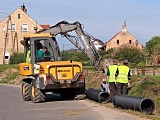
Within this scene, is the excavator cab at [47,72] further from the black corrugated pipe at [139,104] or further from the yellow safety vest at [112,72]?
the black corrugated pipe at [139,104]

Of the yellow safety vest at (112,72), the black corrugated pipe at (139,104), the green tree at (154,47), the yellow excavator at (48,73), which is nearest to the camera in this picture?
the black corrugated pipe at (139,104)

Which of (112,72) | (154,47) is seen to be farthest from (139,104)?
(154,47)

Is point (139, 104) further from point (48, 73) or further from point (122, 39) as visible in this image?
point (122, 39)

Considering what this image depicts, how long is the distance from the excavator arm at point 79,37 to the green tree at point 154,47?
36.7 m

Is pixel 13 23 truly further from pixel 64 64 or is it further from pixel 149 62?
pixel 64 64

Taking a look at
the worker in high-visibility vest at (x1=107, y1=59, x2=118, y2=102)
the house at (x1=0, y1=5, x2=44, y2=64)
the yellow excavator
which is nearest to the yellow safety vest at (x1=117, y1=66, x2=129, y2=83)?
the worker in high-visibility vest at (x1=107, y1=59, x2=118, y2=102)

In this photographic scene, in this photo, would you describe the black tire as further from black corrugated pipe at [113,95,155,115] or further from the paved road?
black corrugated pipe at [113,95,155,115]

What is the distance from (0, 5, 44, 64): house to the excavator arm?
61239 mm

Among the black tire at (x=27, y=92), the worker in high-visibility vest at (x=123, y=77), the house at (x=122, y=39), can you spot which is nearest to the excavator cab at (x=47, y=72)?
the black tire at (x=27, y=92)

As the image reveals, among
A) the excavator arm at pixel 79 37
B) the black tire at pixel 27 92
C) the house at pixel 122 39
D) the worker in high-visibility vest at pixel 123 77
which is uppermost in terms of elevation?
the house at pixel 122 39

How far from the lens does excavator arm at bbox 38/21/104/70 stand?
28078 mm

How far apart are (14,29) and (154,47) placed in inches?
1190

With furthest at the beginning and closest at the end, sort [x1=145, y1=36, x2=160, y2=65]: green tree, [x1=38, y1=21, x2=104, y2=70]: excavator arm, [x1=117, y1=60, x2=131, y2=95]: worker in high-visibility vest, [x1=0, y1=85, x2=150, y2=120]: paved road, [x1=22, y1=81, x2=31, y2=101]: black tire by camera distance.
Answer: [x1=145, y1=36, x2=160, y2=65]: green tree < [x1=38, y1=21, x2=104, y2=70]: excavator arm < [x1=22, y1=81, x2=31, y2=101]: black tire < [x1=117, y1=60, x2=131, y2=95]: worker in high-visibility vest < [x1=0, y1=85, x2=150, y2=120]: paved road

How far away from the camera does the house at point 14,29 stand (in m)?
91.4
